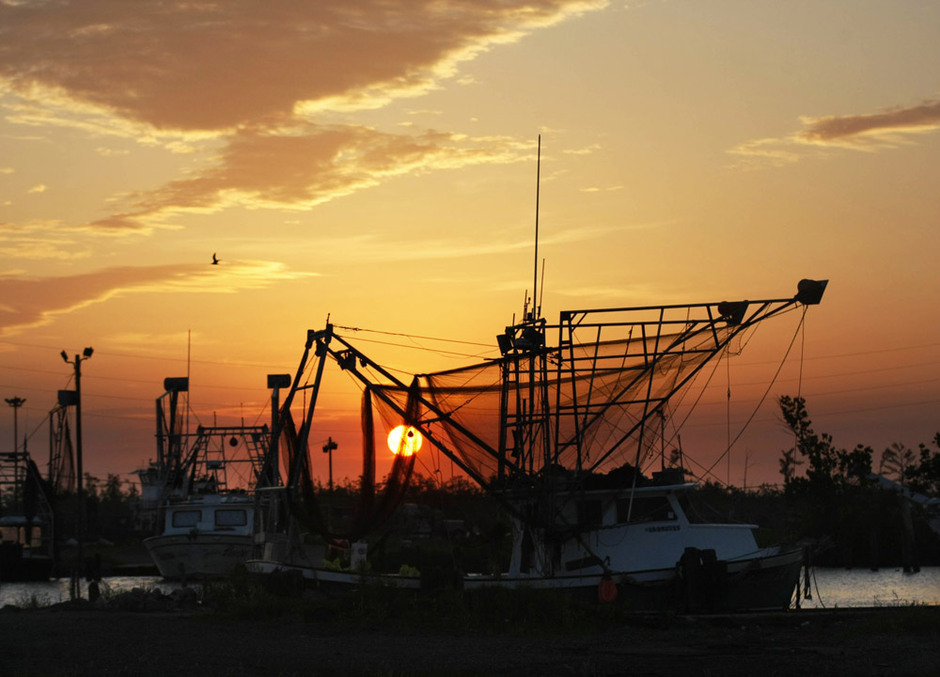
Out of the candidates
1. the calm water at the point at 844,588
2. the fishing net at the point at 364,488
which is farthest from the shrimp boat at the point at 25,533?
the fishing net at the point at 364,488

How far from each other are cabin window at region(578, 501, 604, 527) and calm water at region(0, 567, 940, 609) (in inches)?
504

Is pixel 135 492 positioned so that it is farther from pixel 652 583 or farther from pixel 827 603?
pixel 652 583

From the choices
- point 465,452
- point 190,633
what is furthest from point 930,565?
point 190,633

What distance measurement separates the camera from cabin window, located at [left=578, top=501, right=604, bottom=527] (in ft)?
90.8

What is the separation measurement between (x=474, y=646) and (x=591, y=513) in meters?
6.52

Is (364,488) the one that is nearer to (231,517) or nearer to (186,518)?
(231,517)

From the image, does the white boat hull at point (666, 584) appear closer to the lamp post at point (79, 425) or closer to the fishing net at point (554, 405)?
the fishing net at point (554, 405)

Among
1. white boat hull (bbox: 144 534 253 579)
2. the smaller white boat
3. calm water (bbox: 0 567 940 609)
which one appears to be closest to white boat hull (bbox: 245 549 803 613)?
calm water (bbox: 0 567 940 609)

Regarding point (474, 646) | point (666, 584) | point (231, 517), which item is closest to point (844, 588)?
point (231, 517)

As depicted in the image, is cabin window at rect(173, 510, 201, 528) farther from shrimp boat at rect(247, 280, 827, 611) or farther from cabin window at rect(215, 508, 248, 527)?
shrimp boat at rect(247, 280, 827, 611)

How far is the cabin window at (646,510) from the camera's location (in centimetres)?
2744

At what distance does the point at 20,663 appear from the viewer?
64.3 feet

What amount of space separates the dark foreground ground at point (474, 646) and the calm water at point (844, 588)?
14015 millimetres

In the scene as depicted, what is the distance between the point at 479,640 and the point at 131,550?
69328 mm
